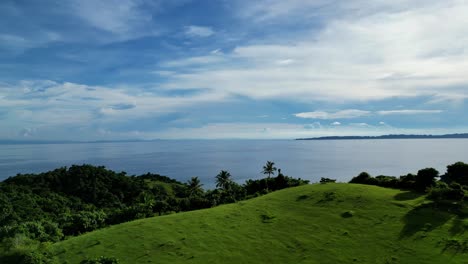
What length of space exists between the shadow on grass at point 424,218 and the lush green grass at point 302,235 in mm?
111

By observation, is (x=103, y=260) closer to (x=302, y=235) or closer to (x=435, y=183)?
(x=302, y=235)

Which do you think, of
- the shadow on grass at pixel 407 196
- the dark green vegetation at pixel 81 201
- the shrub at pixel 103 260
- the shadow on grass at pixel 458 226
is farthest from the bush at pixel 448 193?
the shrub at pixel 103 260

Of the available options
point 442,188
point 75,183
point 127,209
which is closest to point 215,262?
point 442,188

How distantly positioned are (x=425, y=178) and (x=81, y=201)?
132 metres

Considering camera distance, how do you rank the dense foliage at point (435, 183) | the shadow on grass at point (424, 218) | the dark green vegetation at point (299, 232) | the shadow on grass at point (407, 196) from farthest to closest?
the shadow on grass at point (407, 196) < the dense foliage at point (435, 183) < the shadow on grass at point (424, 218) < the dark green vegetation at point (299, 232)

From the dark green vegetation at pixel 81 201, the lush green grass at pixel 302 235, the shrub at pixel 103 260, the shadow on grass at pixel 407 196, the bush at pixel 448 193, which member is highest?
the bush at pixel 448 193

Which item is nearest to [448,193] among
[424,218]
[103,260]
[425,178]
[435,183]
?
[435,183]

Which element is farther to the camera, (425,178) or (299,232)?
(425,178)

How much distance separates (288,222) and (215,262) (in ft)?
48.4

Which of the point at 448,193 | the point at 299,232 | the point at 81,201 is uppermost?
the point at 448,193

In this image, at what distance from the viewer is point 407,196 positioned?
5428 cm

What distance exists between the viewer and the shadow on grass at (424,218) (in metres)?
41.1

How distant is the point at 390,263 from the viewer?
3459cm

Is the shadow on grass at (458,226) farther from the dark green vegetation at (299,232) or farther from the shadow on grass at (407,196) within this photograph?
the shadow on grass at (407,196)
